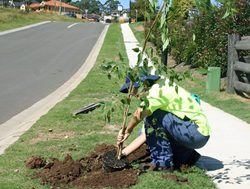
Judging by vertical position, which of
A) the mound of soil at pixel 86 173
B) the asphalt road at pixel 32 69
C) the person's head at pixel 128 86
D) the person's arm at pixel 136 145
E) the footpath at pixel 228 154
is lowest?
the asphalt road at pixel 32 69

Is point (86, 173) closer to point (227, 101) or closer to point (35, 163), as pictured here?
point (35, 163)

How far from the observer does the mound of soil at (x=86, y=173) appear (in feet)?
15.7

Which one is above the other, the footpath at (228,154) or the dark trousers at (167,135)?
the dark trousers at (167,135)

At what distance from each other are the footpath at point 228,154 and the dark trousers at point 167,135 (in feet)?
1.56

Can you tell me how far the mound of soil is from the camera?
479 cm

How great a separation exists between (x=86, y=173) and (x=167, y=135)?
93cm

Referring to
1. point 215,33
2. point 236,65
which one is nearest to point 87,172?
point 236,65

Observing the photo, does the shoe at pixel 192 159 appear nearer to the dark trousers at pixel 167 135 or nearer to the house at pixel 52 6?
the dark trousers at pixel 167 135

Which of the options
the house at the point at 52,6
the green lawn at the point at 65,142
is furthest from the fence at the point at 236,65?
the house at the point at 52,6

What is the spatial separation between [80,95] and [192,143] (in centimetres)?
612

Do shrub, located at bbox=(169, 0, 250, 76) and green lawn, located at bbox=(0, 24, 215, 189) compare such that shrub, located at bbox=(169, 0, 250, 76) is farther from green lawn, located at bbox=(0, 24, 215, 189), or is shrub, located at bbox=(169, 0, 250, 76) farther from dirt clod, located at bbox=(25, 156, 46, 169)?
dirt clod, located at bbox=(25, 156, 46, 169)

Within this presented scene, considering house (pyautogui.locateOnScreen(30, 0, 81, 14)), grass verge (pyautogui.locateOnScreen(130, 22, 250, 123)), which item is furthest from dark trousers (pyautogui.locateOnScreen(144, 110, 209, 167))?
house (pyautogui.locateOnScreen(30, 0, 81, 14))

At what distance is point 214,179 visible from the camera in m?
5.12

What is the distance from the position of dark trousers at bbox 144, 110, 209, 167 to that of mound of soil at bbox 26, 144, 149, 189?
0.98 feet
